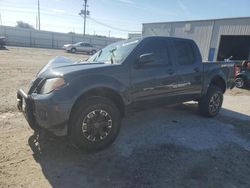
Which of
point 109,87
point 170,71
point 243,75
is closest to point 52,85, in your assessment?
point 109,87

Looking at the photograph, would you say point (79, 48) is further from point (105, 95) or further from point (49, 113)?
point (49, 113)

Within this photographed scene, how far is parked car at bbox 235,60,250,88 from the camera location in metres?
10.9

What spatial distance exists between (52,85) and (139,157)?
1.77m

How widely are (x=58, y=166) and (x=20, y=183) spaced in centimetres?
56

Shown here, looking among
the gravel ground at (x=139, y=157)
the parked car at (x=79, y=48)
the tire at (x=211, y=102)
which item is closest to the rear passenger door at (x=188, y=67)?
the tire at (x=211, y=102)

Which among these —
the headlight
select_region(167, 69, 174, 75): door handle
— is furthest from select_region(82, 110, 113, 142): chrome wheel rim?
select_region(167, 69, 174, 75): door handle

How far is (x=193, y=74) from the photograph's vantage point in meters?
5.33

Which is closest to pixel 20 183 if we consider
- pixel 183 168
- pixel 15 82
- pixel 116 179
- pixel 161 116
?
pixel 116 179

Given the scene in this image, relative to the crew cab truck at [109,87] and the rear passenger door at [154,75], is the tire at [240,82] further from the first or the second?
the rear passenger door at [154,75]

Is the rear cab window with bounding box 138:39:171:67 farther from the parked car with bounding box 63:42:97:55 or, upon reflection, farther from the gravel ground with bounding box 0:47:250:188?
the parked car with bounding box 63:42:97:55

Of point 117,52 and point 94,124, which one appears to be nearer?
point 94,124

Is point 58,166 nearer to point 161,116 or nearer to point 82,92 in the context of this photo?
point 82,92

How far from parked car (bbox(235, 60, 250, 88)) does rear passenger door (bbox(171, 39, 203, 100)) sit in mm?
6600

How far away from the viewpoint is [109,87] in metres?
3.80
